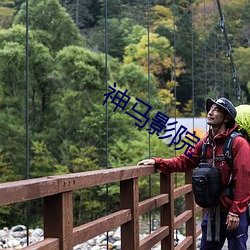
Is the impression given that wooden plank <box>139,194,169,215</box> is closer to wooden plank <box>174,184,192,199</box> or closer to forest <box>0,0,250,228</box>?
wooden plank <box>174,184,192,199</box>

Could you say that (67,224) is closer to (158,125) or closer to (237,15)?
(158,125)

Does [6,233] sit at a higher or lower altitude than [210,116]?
lower

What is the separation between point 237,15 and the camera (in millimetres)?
19578

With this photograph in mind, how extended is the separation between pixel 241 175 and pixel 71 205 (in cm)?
64

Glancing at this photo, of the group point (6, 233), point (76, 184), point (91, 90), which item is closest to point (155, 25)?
point (91, 90)

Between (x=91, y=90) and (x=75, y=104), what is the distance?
52 centimetres

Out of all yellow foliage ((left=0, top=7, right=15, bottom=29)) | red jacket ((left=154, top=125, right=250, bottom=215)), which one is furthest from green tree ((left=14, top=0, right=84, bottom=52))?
red jacket ((left=154, top=125, right=250, bottom=215))

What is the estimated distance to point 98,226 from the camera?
160 centimetres

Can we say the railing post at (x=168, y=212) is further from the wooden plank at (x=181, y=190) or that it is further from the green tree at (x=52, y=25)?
the green tree at (x=52, y=25)

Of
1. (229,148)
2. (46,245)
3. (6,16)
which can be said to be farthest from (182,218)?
(6,16)

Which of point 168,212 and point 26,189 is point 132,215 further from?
point 26,189

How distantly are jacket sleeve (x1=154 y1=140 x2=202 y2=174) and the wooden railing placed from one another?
0.16ft

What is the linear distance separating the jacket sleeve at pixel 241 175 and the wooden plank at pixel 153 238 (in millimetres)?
378

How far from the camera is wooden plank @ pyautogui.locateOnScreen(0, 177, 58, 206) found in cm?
110
